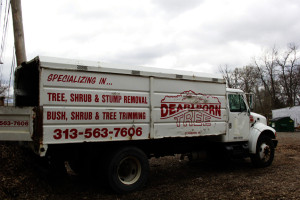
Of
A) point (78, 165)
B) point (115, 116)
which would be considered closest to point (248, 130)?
point (115, 116)

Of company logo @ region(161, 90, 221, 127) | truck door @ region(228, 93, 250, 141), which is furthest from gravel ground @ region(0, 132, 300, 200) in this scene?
company logo @ region(161, 90, 221, 127)

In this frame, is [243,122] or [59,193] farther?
[243,122]

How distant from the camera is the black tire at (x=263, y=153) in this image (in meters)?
8.27

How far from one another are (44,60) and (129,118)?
2.04 meters

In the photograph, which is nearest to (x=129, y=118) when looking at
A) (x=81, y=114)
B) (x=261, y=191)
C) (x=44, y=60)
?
(x=81, y=114)

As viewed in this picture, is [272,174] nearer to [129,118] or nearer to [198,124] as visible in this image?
[198,124]

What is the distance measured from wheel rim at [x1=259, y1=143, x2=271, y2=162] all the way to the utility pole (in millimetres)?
7852

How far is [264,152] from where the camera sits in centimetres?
842

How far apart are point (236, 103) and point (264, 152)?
179cm

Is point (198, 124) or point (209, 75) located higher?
point (209, 75)

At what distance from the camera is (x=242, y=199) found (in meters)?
5.33

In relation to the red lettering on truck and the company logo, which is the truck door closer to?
the company logo

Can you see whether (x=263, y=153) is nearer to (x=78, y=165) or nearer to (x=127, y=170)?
(x=127, y=170)

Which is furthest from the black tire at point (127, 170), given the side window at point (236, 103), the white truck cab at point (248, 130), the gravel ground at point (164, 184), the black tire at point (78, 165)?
the side window at point (236, 103)
